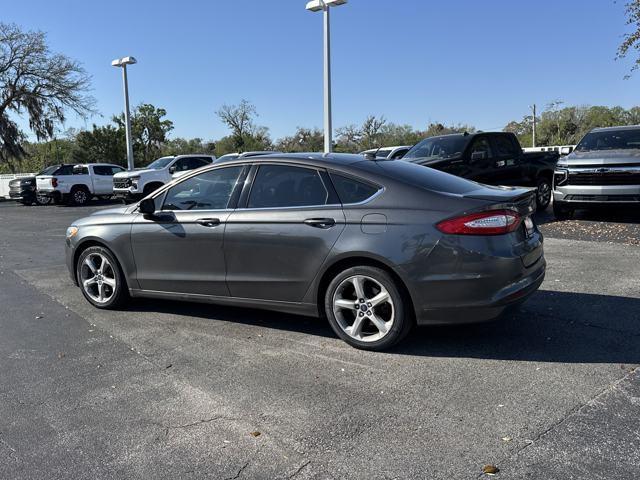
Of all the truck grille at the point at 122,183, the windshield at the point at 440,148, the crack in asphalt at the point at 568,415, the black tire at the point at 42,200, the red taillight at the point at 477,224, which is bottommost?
the crack in asphalt at the point at 568,415

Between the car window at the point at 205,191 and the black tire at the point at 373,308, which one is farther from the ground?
the car window at the point at 205,191

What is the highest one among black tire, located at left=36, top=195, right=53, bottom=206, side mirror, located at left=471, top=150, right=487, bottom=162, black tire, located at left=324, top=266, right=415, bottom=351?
side mirror, located at left=471, top=150, right=487, bottom=162

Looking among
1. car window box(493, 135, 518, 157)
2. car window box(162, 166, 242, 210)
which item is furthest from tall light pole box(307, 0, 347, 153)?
car window box(162, 166, 242, 210)

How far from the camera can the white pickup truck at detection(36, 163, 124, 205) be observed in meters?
24.0

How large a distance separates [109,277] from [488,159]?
28.0 ft

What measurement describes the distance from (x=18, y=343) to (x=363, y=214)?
3.36 m

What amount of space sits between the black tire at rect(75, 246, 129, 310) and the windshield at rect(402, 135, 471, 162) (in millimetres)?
7093

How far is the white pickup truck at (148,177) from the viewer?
800 inches

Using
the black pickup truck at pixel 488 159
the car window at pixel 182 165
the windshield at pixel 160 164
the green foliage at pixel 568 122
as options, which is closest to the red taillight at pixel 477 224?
the black pickup truck at pixel 488 159

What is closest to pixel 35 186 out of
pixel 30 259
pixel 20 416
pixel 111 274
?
pixel 30 259

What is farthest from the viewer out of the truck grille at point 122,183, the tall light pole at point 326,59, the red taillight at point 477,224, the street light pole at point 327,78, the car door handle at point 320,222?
the truck grille at point 122,183

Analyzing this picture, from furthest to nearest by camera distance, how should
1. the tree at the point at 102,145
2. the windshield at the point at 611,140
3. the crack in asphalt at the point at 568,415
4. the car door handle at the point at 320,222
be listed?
the tree at the point at 102,145, the windshield at the point at 611,140, the car door handle at the point at 320,222, the crack in asphalt at the point at 568,415

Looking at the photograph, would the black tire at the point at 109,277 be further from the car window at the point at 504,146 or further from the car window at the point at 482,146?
the car window at the point at 504,146

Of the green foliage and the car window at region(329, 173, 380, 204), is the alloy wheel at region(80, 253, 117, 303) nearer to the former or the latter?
the car window at region(329, 173, 380, 204)
